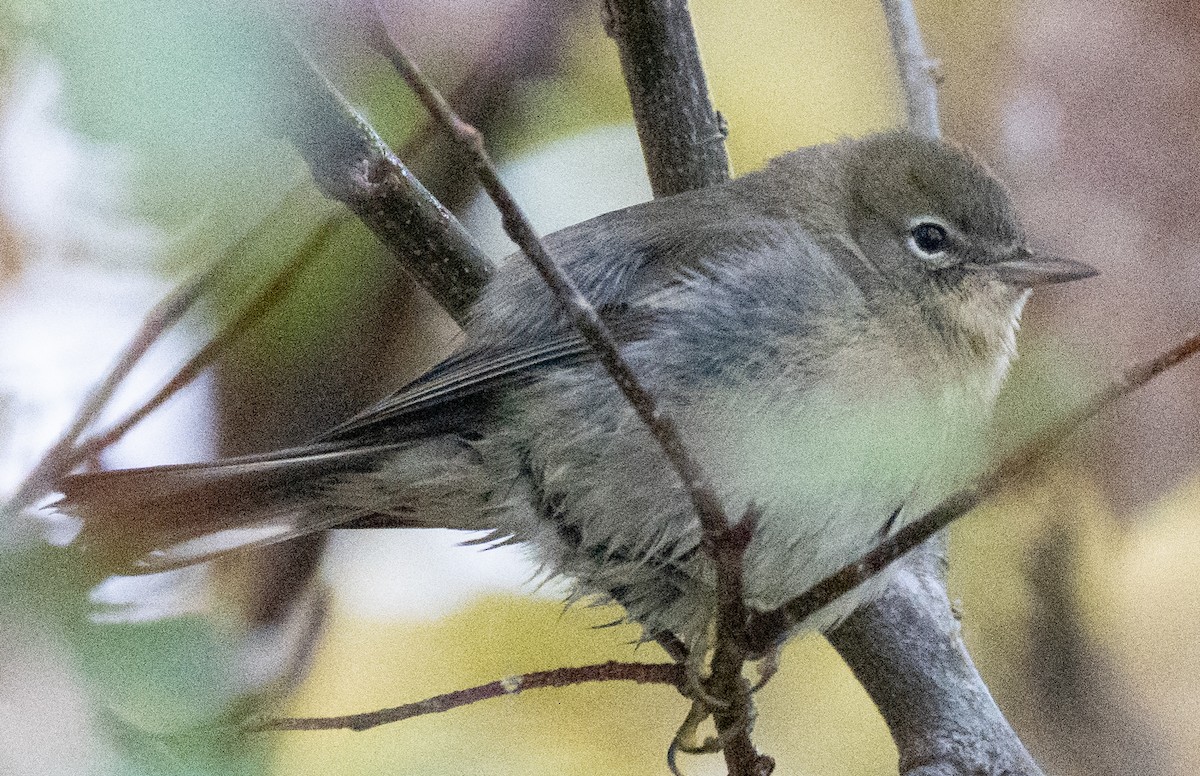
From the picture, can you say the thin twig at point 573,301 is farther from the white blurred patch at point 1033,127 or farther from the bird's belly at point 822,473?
the white blurred patch at point 1033,127

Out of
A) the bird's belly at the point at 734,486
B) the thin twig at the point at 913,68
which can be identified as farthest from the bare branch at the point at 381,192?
the thin twig at the point at 913,68

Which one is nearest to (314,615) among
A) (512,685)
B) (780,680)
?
(512,685)

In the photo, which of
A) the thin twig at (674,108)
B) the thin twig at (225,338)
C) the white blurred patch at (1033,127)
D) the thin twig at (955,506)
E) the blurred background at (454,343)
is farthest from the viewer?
the white blurred patch at (1033,127)

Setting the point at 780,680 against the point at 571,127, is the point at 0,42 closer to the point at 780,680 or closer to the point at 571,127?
the point at 571,127

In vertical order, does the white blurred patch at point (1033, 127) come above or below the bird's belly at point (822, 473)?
above

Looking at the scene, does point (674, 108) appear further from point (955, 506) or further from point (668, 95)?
point (955, 506)

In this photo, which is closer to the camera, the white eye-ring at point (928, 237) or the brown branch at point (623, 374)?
the brown branch at point (623, 374)

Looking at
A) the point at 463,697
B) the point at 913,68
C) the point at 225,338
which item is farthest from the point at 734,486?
the point at 913,68
